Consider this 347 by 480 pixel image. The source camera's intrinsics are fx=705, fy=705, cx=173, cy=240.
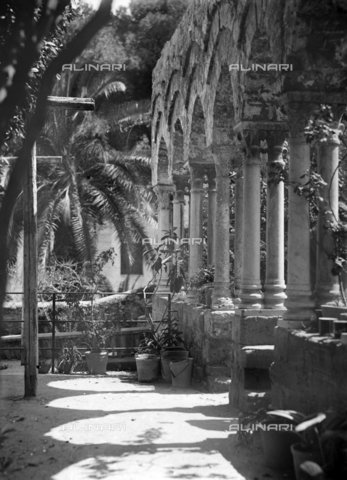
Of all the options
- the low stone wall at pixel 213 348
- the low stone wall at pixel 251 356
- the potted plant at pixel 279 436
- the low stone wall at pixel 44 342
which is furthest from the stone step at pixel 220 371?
the potted plant at pixel 279 436

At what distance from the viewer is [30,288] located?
344 inches

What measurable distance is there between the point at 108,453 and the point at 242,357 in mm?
2072

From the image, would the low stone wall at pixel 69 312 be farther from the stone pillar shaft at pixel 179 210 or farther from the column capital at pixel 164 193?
the column capital at pixel 164 193

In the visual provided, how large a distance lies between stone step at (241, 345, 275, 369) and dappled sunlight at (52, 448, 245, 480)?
1.65m

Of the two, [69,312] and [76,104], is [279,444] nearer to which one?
[76,104]

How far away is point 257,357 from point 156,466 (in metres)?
2.21

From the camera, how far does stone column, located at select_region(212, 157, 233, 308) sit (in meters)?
10.2

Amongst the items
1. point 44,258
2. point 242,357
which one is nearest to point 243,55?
point 242,357

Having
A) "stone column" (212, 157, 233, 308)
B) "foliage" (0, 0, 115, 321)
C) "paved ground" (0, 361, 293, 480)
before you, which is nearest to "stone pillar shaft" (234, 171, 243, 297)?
"stone column" (212, 157, 233, 308)

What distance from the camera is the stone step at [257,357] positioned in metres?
7.15

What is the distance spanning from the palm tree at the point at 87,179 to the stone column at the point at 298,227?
1215 centimetres

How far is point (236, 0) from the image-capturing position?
8477mm

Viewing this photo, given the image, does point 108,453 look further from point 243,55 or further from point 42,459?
point 243,55

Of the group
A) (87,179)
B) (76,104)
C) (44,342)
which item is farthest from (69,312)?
(87,179)
